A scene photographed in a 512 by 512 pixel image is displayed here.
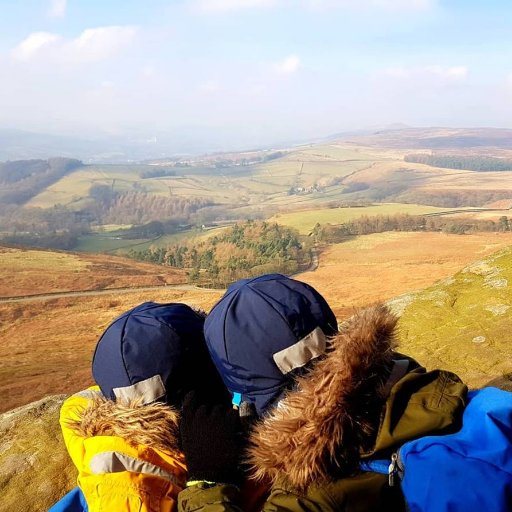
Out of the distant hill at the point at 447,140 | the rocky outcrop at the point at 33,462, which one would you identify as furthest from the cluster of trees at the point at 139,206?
the distant hill at the point at 447,140

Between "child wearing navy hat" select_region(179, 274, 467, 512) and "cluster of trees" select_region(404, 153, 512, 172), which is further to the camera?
"cluster of trees" select_region(404, 153, 512, 172)

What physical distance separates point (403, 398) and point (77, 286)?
31130 millimetres

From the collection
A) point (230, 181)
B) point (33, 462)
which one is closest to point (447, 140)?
Answer: point (230, 181)

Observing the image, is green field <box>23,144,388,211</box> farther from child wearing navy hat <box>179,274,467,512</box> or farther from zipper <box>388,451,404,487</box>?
zipper <box>388,451,404,487</box>

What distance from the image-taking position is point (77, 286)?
30.9 m

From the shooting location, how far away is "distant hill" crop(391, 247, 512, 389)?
18.4ft

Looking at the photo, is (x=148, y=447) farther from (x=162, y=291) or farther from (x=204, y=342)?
(x=162, y=291)

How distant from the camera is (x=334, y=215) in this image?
56406mm

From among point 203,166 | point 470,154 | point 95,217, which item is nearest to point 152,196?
point 95,217

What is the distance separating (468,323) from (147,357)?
5.59m

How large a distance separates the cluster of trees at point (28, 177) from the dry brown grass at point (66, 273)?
6612 centimetres

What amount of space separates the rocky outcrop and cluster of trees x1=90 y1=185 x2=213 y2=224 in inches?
2910

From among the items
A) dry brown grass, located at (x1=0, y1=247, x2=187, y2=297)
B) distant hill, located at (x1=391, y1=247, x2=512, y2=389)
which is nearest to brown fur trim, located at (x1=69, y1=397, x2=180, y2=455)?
distant hill, located at (x1=391, y1=247, x2=512, y2=389)

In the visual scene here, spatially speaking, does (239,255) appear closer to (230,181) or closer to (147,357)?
(147,357)
